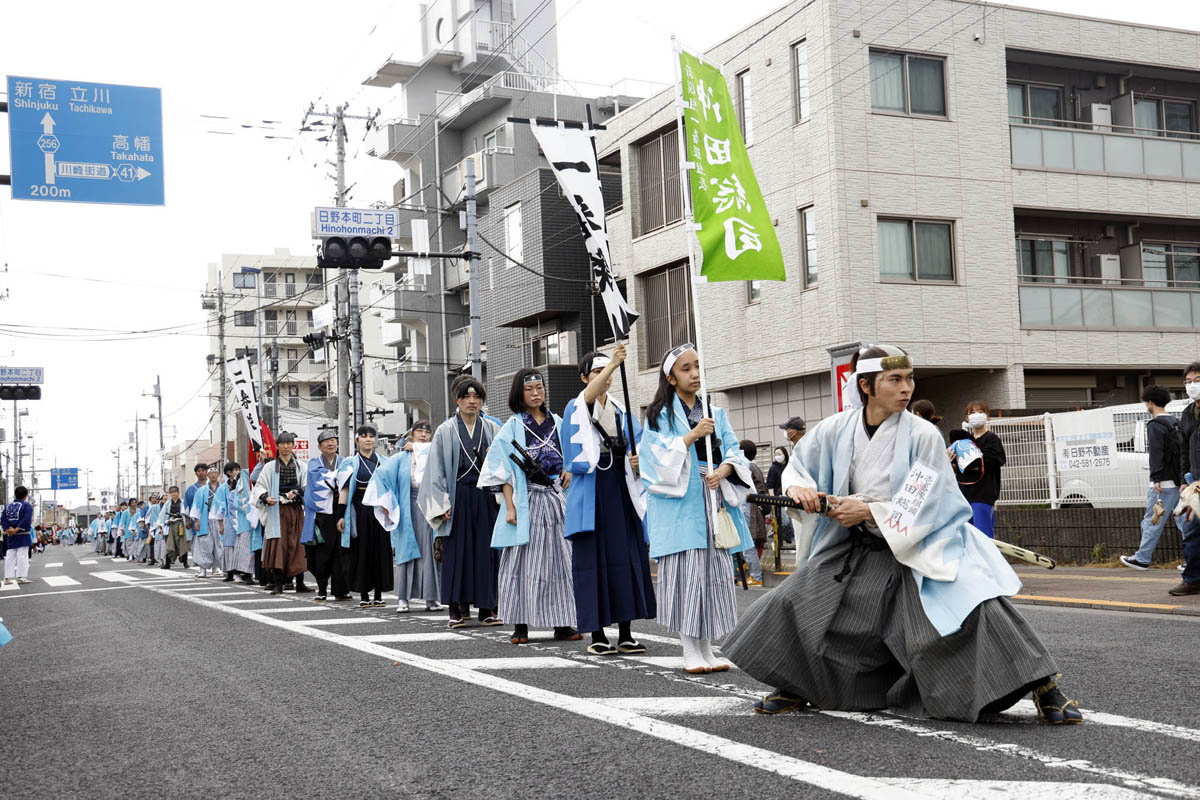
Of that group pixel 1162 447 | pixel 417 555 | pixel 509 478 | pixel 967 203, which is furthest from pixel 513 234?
pixel 509 478

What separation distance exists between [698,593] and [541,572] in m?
2.23

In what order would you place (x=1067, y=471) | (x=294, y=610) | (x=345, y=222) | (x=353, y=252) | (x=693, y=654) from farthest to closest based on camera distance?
(x=345, y=222) → (x=353, y=252) → (x=1067, y=471) → (x=294, y=610) → (x=693, y=654)

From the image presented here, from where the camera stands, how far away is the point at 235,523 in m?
20.4

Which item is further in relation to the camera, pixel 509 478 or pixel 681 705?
pixel 509 478

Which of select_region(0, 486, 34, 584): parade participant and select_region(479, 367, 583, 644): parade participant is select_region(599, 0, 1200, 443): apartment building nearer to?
select_region(479, 367, 583, 644): parade participant

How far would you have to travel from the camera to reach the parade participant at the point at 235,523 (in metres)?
19.5

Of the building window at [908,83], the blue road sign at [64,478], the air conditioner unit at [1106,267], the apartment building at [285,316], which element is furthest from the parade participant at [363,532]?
the blue road sign at [64,478]

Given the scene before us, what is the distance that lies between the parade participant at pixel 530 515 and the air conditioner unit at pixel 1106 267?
1760cm

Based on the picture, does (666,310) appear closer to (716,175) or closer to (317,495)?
(317,495)

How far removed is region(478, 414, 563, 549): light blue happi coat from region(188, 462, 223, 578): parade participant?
1476 cm

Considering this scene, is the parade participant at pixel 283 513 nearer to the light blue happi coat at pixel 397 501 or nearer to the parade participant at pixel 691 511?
the light blue happi coat at pixel 397 501

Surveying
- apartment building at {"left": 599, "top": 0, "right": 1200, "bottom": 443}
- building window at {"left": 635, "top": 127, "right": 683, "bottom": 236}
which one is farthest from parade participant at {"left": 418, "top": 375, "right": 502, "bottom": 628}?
building window at {"left": 635, "top": 127, "right": 683, "bottom": 236}

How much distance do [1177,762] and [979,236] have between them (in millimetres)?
18599

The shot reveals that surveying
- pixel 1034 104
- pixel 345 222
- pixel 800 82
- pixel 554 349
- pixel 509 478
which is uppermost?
pixel 800 82
